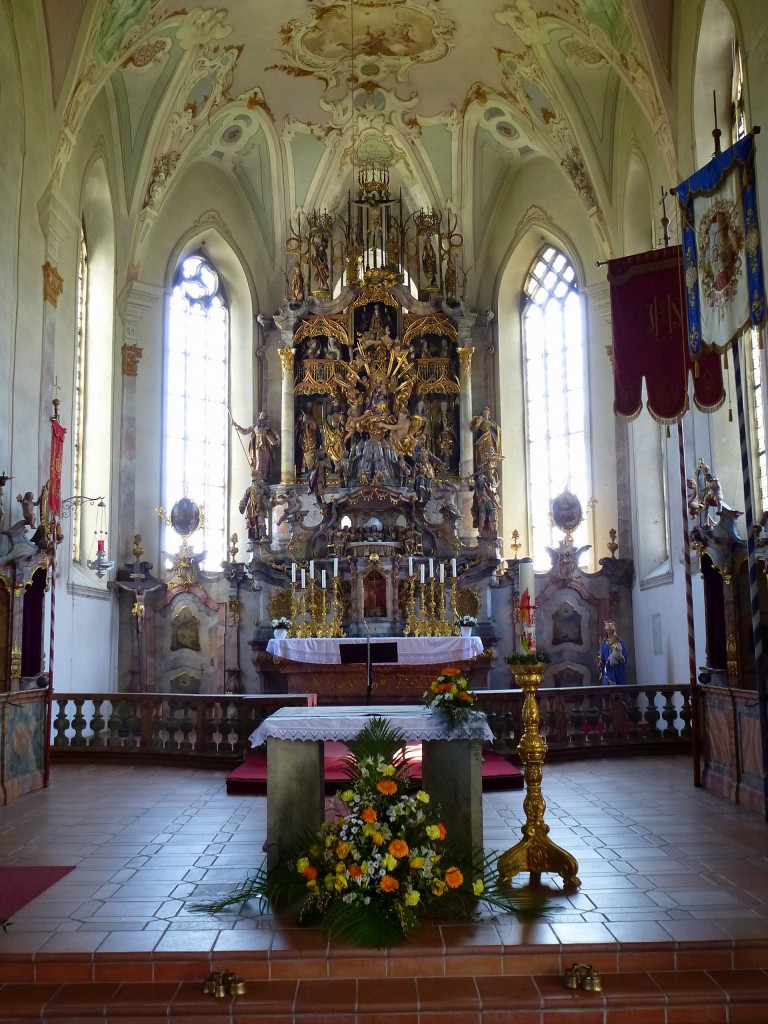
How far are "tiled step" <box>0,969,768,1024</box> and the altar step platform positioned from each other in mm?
4428

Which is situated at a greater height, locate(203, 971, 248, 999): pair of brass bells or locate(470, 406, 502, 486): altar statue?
locate(470, 406, 502, 486): altar statue

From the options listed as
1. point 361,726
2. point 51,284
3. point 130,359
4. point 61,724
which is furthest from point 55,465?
point 361,726

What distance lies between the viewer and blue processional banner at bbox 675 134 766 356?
29.2 ft

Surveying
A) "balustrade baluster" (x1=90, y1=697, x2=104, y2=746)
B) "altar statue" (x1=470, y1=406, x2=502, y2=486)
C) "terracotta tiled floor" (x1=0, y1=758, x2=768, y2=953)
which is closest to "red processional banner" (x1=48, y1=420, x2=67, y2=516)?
"balustrade baluster" (x1=90, y1=697, x2=104, y2=746)

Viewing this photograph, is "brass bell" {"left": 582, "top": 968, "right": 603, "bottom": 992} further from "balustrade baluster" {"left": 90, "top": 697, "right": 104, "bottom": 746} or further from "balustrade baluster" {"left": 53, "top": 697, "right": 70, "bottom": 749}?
"balustrade baluster" {"left": 53, "top": 697, "right": 70, "bottom": 749}

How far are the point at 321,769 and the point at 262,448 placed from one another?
46.0 ft

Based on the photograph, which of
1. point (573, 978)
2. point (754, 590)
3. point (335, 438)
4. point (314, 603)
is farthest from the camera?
point (335, 438)

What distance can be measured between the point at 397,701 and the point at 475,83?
12.5 m

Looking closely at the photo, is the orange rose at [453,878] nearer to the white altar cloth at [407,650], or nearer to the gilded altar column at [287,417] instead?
the white altar cloth at [407,650]

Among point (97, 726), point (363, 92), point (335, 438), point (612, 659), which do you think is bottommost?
point (97, 726)

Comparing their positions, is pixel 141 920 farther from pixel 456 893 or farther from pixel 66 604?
pixel 66 604

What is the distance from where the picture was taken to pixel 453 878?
5711 millimetres

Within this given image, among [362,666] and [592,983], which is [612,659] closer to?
[362,666]

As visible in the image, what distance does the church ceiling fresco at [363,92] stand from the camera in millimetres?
15523
